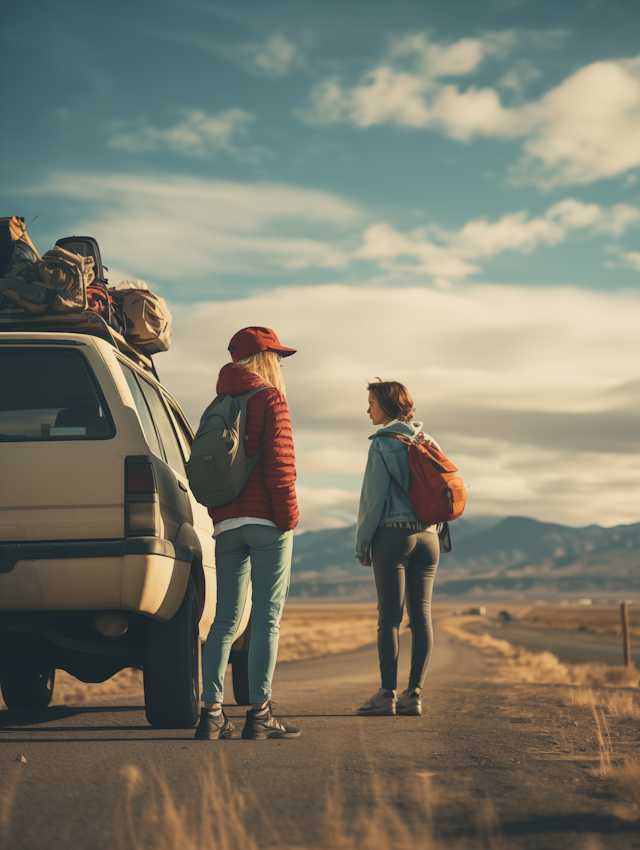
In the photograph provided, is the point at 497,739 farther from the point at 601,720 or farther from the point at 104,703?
the point at 104,703

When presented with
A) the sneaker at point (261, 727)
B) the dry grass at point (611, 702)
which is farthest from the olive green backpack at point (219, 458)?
the dry grass at point (611, 702)

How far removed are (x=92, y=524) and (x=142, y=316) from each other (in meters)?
1.97

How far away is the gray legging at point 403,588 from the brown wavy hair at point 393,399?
2.52 feet

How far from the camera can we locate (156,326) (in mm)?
6035

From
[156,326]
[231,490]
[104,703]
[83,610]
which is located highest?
[156,326]

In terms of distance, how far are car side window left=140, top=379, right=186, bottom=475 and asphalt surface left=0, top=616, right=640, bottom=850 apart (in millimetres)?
1646

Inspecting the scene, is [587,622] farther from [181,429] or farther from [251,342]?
[251,342]

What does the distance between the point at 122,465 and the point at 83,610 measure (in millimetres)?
726

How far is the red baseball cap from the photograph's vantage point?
4.91 m

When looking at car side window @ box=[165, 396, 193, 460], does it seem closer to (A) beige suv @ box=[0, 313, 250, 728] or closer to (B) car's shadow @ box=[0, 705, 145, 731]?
(A) beige suv @ box=[0, 313, 250, 728]

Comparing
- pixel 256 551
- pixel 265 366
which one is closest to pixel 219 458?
pixel 256 551

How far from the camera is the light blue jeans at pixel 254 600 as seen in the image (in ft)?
15.3

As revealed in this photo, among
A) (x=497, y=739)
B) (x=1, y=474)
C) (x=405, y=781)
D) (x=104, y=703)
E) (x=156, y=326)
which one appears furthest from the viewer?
(x=104, y=703)

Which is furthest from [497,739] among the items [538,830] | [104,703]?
[104,703]
